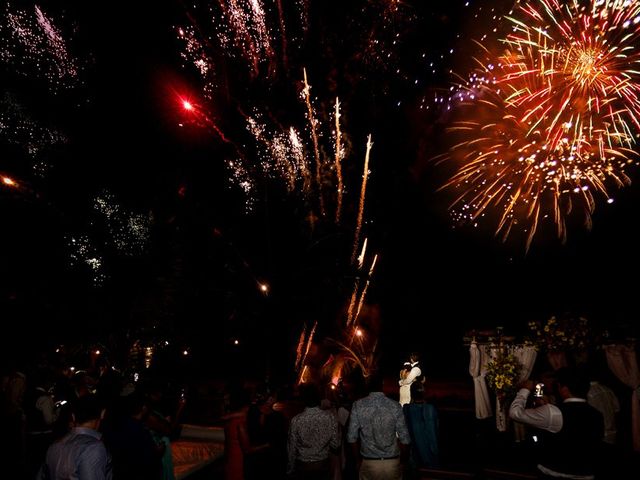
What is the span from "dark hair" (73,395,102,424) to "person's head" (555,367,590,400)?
4.10 m

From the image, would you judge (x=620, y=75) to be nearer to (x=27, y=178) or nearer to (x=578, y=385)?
(x=578, y=385)

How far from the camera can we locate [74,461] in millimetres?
3254

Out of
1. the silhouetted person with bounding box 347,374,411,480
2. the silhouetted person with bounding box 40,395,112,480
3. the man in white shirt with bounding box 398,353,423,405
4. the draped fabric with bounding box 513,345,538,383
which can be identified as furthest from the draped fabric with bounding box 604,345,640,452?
the silhouetted person with bounding box 40,395,112,480

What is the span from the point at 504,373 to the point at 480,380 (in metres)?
1.29

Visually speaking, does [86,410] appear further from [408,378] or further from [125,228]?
[125,228]

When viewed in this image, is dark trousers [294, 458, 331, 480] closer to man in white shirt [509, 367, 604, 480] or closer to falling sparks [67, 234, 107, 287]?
man in white shirt [509, 367, 604, 480]

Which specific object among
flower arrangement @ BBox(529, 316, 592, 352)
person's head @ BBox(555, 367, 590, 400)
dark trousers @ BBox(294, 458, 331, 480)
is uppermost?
flower arrangement @ BBox(529, 316, 592, 352)

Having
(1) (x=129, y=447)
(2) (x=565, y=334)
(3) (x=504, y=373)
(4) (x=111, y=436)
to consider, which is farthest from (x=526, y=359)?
(4) (x=111, y=436)

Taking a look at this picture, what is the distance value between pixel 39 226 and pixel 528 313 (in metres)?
17.0

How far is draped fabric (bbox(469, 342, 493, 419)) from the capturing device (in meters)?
10.9

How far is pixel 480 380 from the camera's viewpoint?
11.1 m

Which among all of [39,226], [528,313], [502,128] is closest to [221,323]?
[39,226]

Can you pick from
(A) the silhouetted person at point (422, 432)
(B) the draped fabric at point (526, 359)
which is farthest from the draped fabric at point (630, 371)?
(A) the silhouetted person at point (422, 432)

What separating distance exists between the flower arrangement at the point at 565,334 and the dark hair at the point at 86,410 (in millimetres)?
8721
